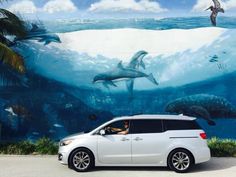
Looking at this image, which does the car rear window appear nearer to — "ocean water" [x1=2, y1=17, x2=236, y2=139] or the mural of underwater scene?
the mural of underwater scene

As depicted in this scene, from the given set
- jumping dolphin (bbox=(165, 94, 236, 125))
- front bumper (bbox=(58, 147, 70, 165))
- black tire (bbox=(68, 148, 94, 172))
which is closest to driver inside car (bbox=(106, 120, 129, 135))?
black tire (bbox=(68, 148, 94, 172))

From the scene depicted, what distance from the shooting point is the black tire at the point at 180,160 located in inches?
494

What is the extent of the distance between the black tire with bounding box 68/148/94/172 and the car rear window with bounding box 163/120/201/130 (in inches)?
92.1

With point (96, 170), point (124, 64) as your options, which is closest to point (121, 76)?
point (124, 64)

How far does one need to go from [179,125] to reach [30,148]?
574 centimetres

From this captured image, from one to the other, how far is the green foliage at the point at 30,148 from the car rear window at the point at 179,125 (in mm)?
4611

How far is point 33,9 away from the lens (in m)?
19.0

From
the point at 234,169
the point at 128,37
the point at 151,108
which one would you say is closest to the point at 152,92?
the point at 151,108

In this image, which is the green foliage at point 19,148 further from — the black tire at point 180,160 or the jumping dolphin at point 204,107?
the jumping dolphin at point 204,107

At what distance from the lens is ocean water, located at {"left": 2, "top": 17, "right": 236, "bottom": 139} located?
18.1 m

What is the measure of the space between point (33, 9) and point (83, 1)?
2.15 metres

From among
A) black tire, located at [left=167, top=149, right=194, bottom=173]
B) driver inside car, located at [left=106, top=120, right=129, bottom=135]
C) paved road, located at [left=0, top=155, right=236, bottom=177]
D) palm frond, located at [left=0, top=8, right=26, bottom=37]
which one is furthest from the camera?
palm frond, located at [left=0, top=8, right=26, bottom=37]

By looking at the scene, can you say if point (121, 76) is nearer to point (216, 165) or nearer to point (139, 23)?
point (139, 23)

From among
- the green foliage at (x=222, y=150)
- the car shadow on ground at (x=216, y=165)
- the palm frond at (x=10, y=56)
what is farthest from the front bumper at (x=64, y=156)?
the green foliage at (x=222, y=150)
